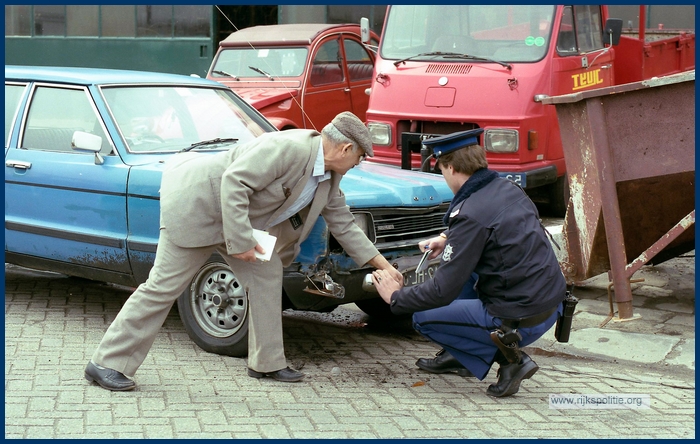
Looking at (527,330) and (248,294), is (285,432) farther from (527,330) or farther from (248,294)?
(527,330)

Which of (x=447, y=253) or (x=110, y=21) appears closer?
(x=447, y=253)

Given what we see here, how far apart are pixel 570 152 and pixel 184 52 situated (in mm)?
14616

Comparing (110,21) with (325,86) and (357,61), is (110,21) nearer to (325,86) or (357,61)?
(357,61)

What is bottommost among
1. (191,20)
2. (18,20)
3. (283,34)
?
(283,34)

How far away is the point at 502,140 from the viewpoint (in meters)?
8.28

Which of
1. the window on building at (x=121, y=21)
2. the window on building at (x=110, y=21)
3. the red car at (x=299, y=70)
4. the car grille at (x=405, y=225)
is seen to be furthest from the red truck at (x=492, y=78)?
the window on building at (x=121, y=21)

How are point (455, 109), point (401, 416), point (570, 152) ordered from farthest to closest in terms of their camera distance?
point (455, 109), point (570, 152), point (401, 416)

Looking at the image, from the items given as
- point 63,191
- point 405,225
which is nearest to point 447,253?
point 405,225

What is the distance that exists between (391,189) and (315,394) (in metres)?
1.34

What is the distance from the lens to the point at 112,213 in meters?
5.45

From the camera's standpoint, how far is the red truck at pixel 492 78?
326 inches

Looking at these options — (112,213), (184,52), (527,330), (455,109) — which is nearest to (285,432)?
(527,330)

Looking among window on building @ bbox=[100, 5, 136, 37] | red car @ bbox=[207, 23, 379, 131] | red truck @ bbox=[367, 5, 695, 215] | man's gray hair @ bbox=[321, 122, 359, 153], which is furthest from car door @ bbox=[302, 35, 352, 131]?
window on building @ bbox=[100, 5, 136, 37]

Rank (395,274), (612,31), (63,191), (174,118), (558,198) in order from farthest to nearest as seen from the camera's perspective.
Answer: (558,198)
(612,31)
(174,118)
(63,191)
(395,274)
